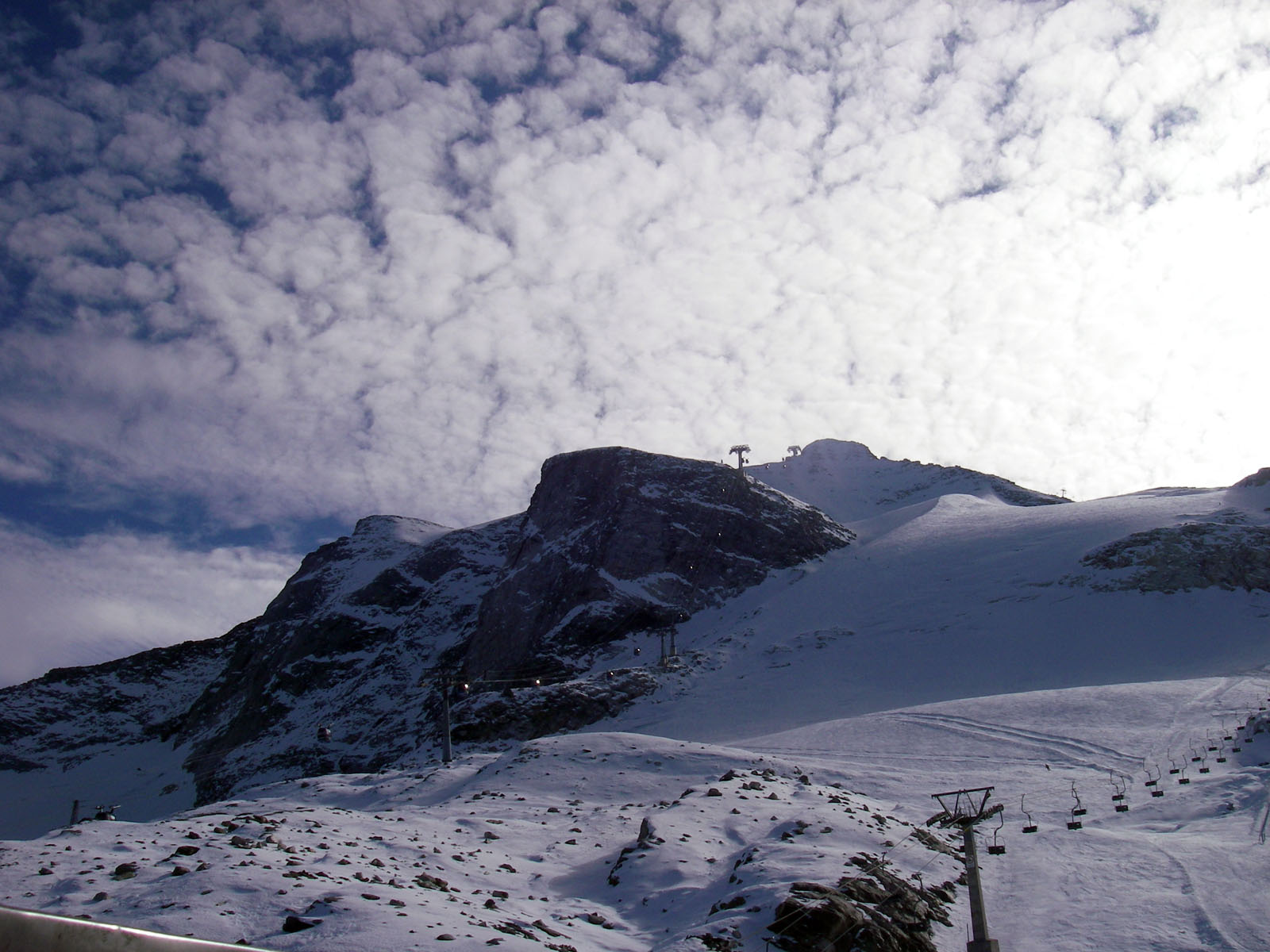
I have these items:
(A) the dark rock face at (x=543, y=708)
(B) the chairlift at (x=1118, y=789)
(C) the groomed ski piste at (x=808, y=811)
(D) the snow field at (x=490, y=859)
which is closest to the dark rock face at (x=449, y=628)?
(A) the dark rock face at (x=543, y=708)

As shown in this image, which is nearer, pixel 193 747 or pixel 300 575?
pixel 193 747

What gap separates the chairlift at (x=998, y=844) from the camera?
2169 cm

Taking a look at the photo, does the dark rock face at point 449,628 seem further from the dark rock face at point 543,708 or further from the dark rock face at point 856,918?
the dark rock face at point 856,918

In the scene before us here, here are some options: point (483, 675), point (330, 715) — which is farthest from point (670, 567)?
point (330, 715)

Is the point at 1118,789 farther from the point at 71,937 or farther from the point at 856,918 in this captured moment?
the point at 71,937

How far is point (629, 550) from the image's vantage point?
85750 mm

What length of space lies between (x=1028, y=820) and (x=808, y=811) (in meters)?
6.57

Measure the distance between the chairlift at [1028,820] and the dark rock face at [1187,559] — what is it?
1580 inches

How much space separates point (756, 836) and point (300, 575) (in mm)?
115218

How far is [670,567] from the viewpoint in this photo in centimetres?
8369

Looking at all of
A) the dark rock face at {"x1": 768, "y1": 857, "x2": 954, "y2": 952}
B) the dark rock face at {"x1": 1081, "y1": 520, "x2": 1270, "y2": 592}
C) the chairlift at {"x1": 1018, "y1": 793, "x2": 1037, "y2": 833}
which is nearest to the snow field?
the dark rock face at {"x1": 768, "y1": 857, "x2": 954, "y2": 952}

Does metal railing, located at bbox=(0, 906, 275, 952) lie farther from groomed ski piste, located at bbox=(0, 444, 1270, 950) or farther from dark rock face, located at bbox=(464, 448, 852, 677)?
dark rock face, located at bbox=(464, 448, 852, 677)

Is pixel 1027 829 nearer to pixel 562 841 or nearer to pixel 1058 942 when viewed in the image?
pixel 1058 942

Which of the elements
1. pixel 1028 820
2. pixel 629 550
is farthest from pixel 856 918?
pixel 629 550
